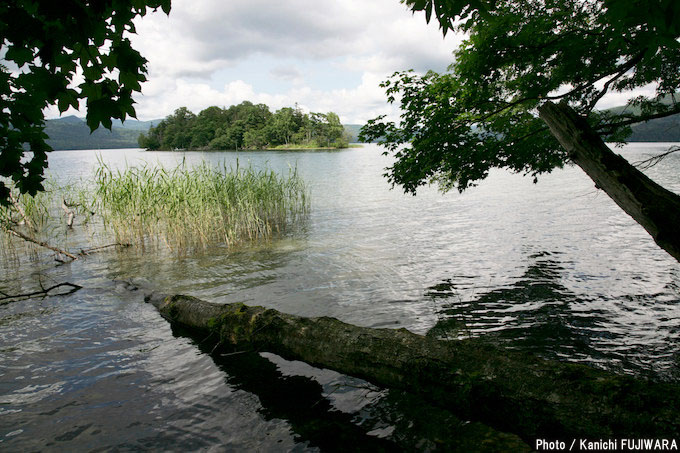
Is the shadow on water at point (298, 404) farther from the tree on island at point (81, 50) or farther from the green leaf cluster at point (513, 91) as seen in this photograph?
the green leaf cluster at point (513, 91)

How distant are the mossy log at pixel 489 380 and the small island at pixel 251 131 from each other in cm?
12357

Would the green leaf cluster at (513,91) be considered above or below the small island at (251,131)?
below

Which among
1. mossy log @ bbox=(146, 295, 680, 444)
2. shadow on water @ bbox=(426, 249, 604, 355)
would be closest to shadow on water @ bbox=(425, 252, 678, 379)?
shadow on water @ bbox=(426, 249, 604, 355)

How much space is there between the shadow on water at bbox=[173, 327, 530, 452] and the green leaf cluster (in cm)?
533

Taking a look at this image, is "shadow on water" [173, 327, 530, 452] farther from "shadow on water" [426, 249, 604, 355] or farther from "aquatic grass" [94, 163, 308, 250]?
"aquatic grass" [94, 163, 308, 250]

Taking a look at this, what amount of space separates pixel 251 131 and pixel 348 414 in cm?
13358

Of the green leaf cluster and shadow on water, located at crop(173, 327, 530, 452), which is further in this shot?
the green leaf cluster

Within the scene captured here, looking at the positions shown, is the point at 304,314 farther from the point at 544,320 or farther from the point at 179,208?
the point at 179,208

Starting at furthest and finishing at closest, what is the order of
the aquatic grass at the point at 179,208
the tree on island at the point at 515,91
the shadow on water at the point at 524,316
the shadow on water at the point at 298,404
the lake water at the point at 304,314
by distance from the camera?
the aquatic grass at the point at 179,208 → the tree on island at the point at 515,91 → the shadow on water at the point at 524,316 → the lake water at the point at 304,314 → the shadow on water at the point at 298,404

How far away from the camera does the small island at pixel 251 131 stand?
131000 mm

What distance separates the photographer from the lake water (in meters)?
3.86

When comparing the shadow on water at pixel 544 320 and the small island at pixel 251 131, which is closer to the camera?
the shadow on water at pixel 544 320

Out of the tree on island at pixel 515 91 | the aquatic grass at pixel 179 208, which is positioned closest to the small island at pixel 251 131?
the aquatic grass at pixel 179 208

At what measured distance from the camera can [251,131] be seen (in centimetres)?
12938
